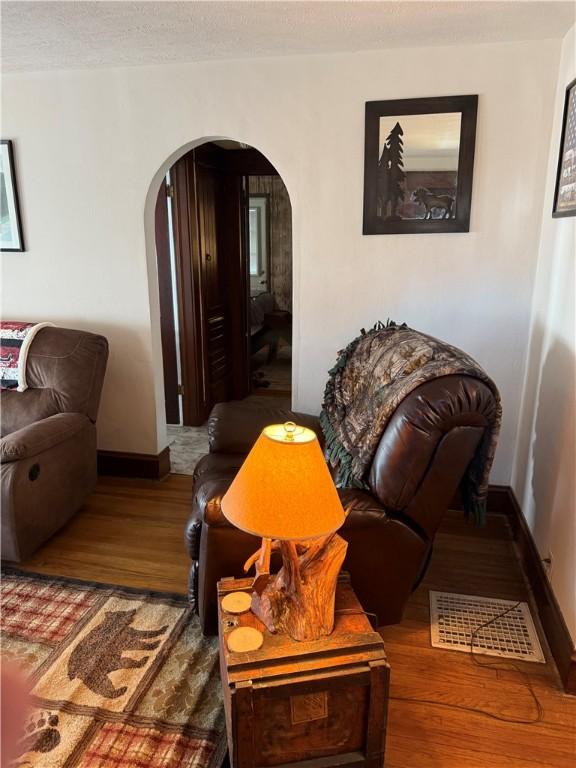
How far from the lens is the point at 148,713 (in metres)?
1.62

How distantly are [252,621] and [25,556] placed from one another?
1.39 metres

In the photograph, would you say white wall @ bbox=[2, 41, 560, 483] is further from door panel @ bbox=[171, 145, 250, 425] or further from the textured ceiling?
door panel @ bbox=[171, 145, 250, 425]

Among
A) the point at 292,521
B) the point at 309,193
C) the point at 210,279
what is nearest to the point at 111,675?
the point at 292,521

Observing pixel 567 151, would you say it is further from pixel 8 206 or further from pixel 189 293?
pixel 8 206

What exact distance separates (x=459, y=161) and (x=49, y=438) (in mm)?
2297

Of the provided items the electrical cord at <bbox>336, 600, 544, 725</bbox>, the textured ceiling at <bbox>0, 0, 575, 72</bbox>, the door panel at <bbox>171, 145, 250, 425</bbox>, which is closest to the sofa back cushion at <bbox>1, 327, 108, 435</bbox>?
the door panel at <bbox>171, 145, 250, 425</bbox>

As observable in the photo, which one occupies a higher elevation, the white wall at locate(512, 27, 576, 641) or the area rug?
the white wall at locate(512, 27, 576, 641)

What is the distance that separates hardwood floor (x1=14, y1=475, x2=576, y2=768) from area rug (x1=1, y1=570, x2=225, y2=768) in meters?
0.18

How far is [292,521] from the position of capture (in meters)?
1.21

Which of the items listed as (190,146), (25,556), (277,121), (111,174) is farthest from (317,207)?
(25,556)

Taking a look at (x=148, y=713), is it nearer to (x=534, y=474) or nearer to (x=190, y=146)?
(x=534, y=474)

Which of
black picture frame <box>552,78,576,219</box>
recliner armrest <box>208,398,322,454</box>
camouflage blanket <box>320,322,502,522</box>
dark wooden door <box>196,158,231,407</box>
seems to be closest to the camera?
camouflage blanket <box>320,322,502,522</box>

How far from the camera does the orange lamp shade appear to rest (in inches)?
47.9

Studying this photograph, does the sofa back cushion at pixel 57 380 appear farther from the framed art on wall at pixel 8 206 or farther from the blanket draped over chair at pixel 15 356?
the framed art on wall at pixel 8 206
